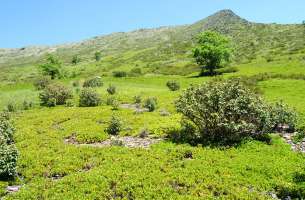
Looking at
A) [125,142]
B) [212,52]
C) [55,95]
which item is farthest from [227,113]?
[212,52]

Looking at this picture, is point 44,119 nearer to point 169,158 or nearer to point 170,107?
point 170,107

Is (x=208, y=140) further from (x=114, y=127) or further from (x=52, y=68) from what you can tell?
(x=52, y=68)

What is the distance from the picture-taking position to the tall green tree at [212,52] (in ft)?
312

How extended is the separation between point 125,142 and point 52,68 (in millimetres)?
88160

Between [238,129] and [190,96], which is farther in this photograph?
[190,96]

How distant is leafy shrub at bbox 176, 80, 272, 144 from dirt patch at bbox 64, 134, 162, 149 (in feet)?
11.6

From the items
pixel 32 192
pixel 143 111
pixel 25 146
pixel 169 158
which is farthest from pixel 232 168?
pixel 143 111

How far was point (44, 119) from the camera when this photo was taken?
4200 centimetres

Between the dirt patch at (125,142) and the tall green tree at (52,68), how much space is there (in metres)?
84.1

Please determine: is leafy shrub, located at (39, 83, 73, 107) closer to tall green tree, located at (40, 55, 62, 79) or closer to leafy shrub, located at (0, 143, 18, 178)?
leafy shrub, located at (0, 143, 18, 178)

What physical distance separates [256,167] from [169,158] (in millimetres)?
5208

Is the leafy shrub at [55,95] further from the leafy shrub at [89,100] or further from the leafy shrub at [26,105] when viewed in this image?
the leafy shrub at [89,100]

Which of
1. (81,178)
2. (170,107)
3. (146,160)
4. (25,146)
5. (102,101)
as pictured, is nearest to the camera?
(81,178)

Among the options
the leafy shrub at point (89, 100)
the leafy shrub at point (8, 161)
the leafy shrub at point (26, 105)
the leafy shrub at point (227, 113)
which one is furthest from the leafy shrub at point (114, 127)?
the leafy shrub at point (26, 105)
